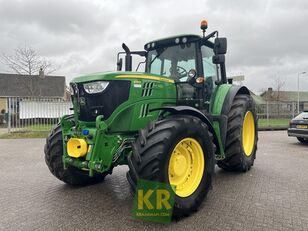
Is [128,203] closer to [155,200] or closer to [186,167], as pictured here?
[155,200]

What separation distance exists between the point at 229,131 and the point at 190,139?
1703mm

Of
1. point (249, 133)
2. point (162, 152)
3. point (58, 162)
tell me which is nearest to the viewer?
point (162, 152)

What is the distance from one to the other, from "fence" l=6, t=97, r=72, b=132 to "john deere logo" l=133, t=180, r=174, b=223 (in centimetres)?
1124

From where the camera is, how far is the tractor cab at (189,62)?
4.47 metres

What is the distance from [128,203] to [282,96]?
52.5m

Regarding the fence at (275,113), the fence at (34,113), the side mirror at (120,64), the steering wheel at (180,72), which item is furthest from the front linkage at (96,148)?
the fence at (275,113)

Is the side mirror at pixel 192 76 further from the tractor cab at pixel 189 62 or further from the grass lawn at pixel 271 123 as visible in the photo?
the grass lawn at pixel 271 123

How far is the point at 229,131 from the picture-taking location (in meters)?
5.01

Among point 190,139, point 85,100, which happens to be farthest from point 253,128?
point 85,100

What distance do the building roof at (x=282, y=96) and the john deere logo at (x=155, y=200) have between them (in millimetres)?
46171

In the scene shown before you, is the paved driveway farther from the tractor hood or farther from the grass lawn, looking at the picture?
the grass lawn

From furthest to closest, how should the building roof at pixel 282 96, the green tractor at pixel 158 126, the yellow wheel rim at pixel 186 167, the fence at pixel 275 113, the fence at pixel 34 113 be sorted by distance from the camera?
the building roof at pixel 282 96, the fence at pixel 275 113, the fence at pixel 34 113, the yellow wheel rim at pixel 186 167, the green tractor at pixel 158 126

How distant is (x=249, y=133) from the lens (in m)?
6.15

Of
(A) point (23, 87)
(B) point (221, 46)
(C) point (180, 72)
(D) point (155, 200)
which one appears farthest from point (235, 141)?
(A) point (23, 87)
